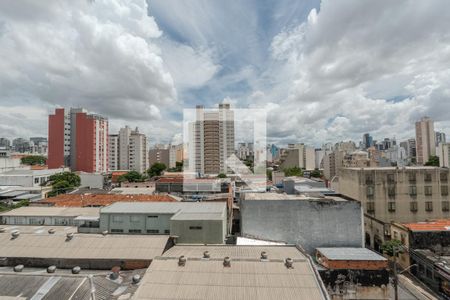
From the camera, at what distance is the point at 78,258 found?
47.8ft

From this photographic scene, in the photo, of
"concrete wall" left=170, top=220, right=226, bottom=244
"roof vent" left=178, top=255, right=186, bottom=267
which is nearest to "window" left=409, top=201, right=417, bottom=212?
"concrete wall" left=170, top=220, right=226, bottom=244

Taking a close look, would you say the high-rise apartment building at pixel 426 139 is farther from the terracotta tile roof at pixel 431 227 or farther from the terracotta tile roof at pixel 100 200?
the terracotta tile roof at pixel 100 200

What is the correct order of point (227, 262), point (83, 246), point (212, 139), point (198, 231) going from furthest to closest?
point (212, 139), point (198, 231), point (83, 246), point (227, 262)

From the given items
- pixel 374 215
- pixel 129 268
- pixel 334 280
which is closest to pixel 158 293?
pixel 129 268

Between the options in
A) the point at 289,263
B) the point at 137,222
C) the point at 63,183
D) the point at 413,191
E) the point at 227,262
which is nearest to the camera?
the point at 289,263

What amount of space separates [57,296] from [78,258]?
11.8 ft

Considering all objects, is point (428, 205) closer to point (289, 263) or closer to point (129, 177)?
point (289, 263)

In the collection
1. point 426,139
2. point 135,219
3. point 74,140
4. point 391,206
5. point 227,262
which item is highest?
point 426,139

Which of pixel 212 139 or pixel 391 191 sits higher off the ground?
pixel 212 139

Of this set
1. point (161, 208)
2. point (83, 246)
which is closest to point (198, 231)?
point (161, 208)

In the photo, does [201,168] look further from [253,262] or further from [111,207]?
[253,262]

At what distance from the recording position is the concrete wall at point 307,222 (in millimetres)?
19719

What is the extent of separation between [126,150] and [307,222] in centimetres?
8170

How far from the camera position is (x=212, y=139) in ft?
248
